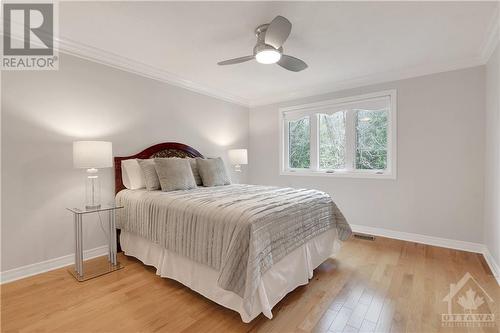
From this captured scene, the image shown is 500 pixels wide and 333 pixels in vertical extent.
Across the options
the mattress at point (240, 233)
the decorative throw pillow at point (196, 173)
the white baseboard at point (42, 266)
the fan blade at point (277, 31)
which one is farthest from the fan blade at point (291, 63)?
the white baseboard at point (42, 266)

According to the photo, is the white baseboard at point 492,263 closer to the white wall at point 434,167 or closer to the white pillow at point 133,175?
the white wall at point 434,167

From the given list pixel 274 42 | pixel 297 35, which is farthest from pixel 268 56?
pixel 297 35

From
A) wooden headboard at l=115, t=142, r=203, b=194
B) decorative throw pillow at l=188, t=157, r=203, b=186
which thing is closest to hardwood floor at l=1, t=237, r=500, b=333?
wooden headboard at l=115, t=142, r=203, b=194

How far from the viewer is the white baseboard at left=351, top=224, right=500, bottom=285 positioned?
261cm

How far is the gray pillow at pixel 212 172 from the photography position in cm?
345

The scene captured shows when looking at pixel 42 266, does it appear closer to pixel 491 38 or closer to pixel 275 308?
pixel 275 308

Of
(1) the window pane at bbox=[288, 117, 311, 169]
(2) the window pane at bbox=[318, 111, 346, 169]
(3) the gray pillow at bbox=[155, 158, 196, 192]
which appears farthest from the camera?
(1) the window pane at bbox=[288, 117, 311, 169]

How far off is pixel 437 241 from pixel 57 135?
192 inches

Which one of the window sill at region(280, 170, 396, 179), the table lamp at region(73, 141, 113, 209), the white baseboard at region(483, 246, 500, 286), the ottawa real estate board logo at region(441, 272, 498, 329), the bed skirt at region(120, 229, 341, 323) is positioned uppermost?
the table lamp at region(73, 141, 113, 209)

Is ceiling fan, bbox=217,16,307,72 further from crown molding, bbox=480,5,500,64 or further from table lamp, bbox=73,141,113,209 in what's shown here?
crown molding, bbox=480,5,500,64

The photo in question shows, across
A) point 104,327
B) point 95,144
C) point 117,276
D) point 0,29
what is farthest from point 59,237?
point 0,29

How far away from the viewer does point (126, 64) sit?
3.13 metres

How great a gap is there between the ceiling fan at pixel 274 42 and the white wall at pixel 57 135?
5.74ft

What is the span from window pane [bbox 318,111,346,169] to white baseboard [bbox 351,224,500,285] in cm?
111
